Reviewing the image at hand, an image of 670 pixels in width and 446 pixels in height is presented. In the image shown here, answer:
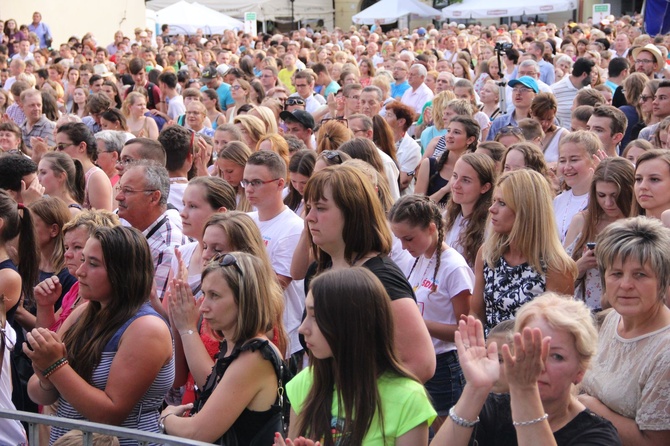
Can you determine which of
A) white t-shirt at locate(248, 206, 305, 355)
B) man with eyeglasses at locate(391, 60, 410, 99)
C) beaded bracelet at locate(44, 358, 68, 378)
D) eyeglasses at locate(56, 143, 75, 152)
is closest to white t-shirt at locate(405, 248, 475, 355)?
white t-shirt at locate(248, 206, 305, 355)

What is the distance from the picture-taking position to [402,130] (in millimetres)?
8953

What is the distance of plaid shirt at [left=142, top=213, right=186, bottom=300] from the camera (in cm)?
498

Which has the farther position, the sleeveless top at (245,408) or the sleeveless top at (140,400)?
the sleeveless top at (140,400)

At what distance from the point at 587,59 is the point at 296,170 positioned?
261 inches

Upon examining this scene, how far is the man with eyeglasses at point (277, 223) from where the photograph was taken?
4.97 meters

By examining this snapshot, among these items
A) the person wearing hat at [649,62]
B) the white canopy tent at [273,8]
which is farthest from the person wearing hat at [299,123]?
the white canopy tent at [273,8]

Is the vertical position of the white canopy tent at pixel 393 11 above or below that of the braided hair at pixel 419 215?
above

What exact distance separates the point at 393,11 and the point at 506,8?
4841 mm

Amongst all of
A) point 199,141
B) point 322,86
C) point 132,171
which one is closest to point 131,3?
point 322,86

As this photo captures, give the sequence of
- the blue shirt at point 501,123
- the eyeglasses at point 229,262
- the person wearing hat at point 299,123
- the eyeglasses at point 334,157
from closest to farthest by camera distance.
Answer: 1. the eyeglasses at point 229,262
2. the eyeglasses at point 334,157
3. the person wearing hat at point 299,123
4. the blue shirt at point 501,123

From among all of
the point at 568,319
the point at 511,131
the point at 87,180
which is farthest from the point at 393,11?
the point at 568,319

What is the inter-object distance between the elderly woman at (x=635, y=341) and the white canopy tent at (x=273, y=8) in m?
37.3

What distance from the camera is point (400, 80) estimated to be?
46.1 ft

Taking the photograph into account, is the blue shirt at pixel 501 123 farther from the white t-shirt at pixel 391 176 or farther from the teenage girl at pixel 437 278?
the teenage girl at pixel 437 278
